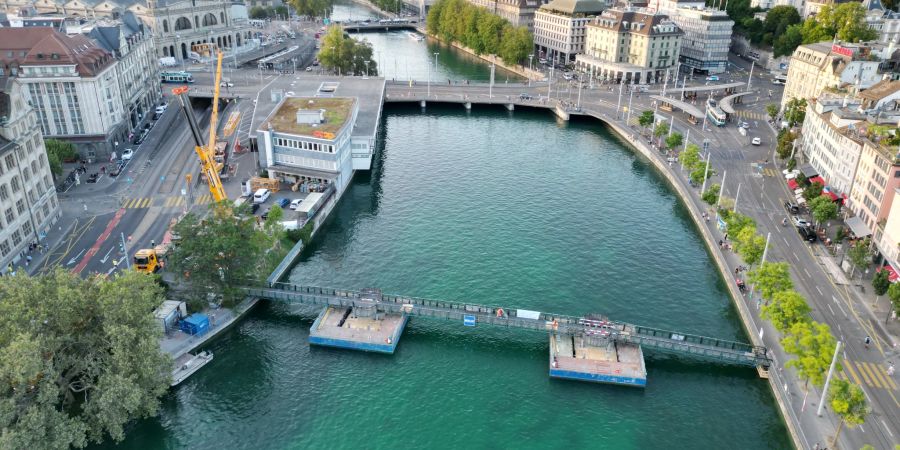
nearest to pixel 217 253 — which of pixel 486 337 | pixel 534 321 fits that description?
pixel 486 337

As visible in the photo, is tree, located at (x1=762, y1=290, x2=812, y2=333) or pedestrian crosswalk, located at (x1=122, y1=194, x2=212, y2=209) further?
pedestrian crosswalk, located at (x1=122, y1=194, x2=212, y2=209)

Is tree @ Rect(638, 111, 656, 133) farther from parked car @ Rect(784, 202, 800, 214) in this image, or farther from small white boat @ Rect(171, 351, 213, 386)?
small white boat @ Rect(171, 351, 213, 386)

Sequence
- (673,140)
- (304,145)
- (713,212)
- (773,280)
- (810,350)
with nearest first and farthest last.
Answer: (810,350)
(773,280)
(713,212)
(304,145)
(673,140)

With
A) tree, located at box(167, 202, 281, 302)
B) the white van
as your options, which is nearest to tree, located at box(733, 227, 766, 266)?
tree, located at box(167, 202, 281, 302)

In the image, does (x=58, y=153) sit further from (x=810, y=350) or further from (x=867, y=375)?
(x=867, y=375)

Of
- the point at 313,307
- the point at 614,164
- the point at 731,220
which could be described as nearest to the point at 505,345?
the point at 313,307

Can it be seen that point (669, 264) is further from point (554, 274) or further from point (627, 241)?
point (554, 274)

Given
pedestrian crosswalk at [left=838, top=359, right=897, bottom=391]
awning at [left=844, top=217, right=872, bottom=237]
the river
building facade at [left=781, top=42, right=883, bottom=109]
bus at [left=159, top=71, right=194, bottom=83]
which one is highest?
building facade at [left=781, top=42, right=883, bottom=109]
